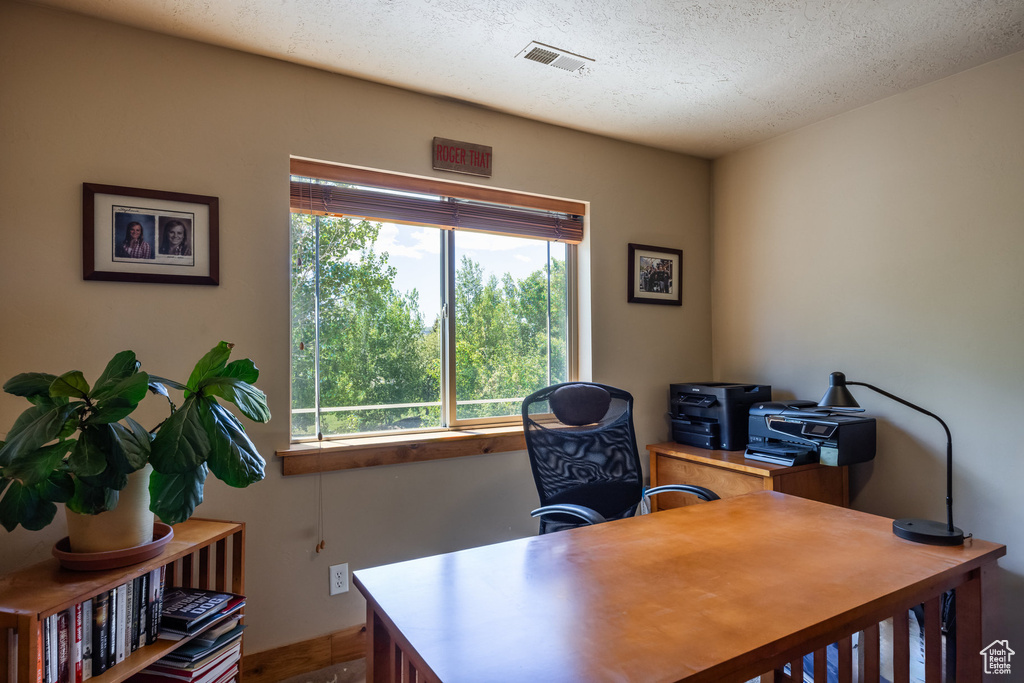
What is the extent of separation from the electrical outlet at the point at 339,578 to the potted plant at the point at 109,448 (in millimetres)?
982

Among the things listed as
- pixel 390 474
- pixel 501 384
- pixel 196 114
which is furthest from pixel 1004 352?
pixel 196 114

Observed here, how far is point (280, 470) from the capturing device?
7.50 ft

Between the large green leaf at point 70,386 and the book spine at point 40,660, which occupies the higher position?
the large green leaf at point 70,386

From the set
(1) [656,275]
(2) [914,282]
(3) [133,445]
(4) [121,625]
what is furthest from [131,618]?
(2) [914,282]

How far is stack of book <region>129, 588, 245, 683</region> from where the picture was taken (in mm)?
1707

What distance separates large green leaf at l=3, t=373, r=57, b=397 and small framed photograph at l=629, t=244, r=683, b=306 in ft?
8.67

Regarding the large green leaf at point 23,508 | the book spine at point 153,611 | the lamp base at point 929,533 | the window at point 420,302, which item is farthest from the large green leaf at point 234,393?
the lamp base at point 929,533

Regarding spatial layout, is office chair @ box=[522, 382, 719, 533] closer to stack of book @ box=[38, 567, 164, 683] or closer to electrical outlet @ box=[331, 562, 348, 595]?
electrical outlet @ box=[331, 562, 348, 595]

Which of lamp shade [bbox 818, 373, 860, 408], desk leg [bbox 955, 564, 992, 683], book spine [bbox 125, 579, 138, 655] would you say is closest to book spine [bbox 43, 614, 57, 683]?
book spine [bbox 125, 579, 138, 655]

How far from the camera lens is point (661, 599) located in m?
1.22

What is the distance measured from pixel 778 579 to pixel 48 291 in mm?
2439

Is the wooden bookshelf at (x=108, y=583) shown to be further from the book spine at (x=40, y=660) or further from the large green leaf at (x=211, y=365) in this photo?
the large green leaf at (x=211, y=365)

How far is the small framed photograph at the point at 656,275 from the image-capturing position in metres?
3.27

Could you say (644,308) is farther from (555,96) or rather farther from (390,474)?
(390,474)
